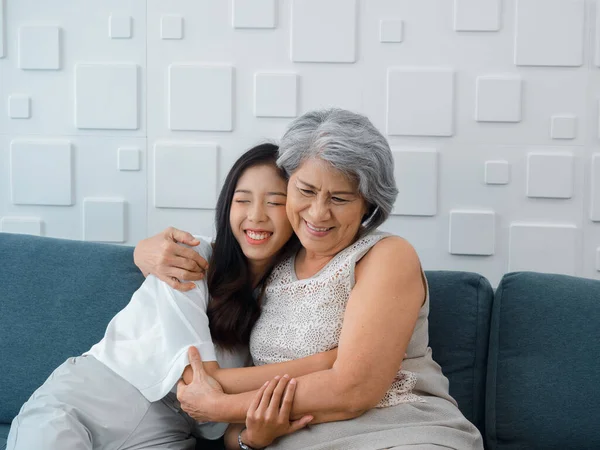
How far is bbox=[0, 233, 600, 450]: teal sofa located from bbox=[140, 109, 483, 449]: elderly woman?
0.80ft

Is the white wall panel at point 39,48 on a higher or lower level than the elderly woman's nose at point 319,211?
higher

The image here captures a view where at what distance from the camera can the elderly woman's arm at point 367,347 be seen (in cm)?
175

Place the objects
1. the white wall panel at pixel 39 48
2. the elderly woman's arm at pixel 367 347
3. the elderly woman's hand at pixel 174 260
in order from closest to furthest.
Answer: the elderly woman's arm at pixel 367 347 → the elderly woman's hand at pixel 174 260 → the white wall panel at pixel 39 48

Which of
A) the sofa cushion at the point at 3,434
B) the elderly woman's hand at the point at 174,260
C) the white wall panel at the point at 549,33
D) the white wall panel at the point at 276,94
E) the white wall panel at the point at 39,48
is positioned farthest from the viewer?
the white wall panel at the point at 39,48

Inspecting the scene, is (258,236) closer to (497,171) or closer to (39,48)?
(497,171)

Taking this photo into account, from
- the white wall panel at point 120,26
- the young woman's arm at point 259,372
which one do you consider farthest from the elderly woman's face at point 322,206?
the white wall panel at point 120,26

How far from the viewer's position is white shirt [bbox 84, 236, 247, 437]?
1939 millimetres

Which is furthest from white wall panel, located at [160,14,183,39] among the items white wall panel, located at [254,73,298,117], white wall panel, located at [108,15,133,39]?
white wall panel, located at [254,73,298,117]

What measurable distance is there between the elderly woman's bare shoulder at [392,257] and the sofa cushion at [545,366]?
19.1 inches

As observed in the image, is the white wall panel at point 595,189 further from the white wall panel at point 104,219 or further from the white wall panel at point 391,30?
the white wall panel at point 104,219

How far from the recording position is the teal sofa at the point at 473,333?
2.10 m

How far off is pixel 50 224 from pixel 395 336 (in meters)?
1.57

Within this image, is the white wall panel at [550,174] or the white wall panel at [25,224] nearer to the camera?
the white wall panel at [550,174]

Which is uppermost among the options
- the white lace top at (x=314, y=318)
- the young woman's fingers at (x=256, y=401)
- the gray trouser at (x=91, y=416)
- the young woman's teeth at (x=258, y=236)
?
the young woman's teeth at (x=258, y=236)
